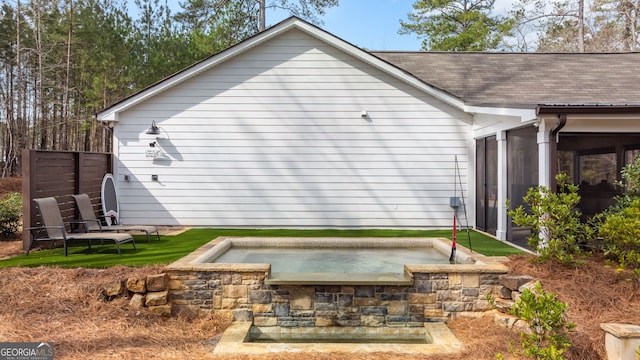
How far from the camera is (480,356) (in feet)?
13.8

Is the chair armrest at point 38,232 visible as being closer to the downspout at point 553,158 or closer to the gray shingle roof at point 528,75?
the downspout at point 553,158

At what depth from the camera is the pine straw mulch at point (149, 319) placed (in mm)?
4168

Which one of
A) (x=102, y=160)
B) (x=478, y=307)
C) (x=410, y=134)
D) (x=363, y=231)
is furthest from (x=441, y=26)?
(x=478, y=307)

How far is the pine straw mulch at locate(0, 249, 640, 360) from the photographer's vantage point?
4.17 m

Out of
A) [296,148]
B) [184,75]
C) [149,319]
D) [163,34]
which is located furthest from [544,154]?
[163,34]

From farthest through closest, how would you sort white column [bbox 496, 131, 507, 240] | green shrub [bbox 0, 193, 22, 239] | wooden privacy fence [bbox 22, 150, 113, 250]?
1. green shrub [bbox 0, 193, 22, 239]
2. white column [bbox 496, 131, 507, 240]
3. wooden privacy fence [bbox 22, 150, 113, 250]

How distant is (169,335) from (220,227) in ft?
17.7

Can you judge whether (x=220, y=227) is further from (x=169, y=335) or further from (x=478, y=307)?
(x=478, y=307)

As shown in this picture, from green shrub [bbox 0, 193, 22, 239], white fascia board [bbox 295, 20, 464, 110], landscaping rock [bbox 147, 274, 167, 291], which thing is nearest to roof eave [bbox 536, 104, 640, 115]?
white fascia board [bbox 295, 20, 464, 110]

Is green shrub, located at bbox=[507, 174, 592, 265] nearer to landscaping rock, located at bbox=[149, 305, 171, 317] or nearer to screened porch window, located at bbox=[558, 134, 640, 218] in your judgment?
screened porch window, located at bbox=[558, 134, 640, 218]

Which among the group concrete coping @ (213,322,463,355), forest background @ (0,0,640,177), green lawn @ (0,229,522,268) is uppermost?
forest background @ (0,0,640,177)

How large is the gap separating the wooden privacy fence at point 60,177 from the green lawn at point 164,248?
0.80 meters

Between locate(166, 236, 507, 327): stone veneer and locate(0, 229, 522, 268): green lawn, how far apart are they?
2.69 ft

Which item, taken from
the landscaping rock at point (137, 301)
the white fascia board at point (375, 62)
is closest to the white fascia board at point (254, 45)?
the white fascia board at point (375, 62)
